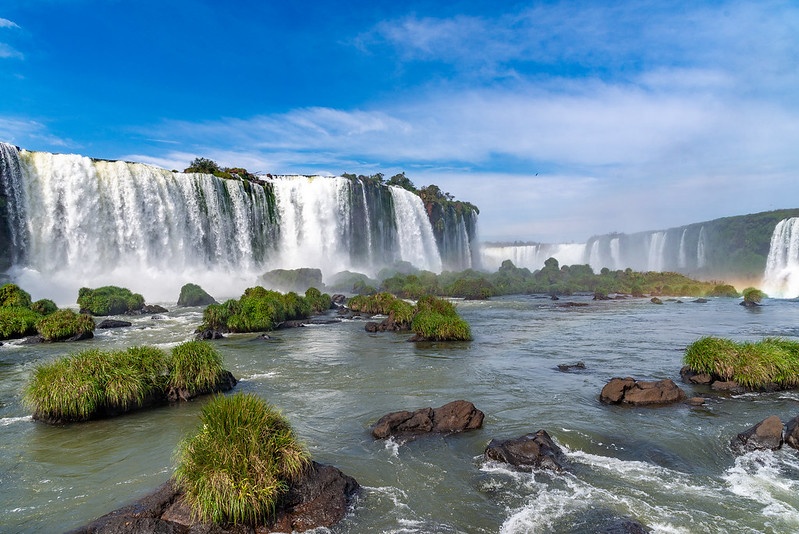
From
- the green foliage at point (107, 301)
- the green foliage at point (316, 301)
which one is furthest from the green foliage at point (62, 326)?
the green foliage at point (316, 301)

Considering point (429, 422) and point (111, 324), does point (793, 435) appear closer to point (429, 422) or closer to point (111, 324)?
point (429, 422)

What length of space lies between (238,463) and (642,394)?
35.3 feet

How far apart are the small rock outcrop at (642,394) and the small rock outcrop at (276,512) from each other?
835cm

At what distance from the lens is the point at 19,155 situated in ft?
128

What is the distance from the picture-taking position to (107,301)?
32875mm

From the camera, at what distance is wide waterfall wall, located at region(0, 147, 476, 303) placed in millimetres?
39312

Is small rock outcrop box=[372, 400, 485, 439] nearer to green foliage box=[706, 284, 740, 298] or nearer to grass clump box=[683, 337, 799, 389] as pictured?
grass clump box=[683, 337, 799, 389]

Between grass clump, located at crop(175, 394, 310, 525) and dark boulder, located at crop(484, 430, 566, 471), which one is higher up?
grass clump, located at crop(175, 394, 310, 525)

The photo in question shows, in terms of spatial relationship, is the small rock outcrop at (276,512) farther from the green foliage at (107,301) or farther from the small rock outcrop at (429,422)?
the green foliage at (107,301)

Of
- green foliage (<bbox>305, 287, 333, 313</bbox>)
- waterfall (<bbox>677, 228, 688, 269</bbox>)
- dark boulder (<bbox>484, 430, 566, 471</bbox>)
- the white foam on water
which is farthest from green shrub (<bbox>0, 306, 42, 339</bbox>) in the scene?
waterfall (<bbox>677, 228, 688, 269</bbox>)

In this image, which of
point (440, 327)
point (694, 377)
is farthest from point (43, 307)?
point (694, 377)

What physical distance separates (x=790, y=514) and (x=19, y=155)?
50146 millimetres

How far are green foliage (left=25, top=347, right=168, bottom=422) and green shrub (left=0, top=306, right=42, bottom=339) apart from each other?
51.2 ft

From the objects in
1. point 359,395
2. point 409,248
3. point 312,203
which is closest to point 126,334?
point 359,395
